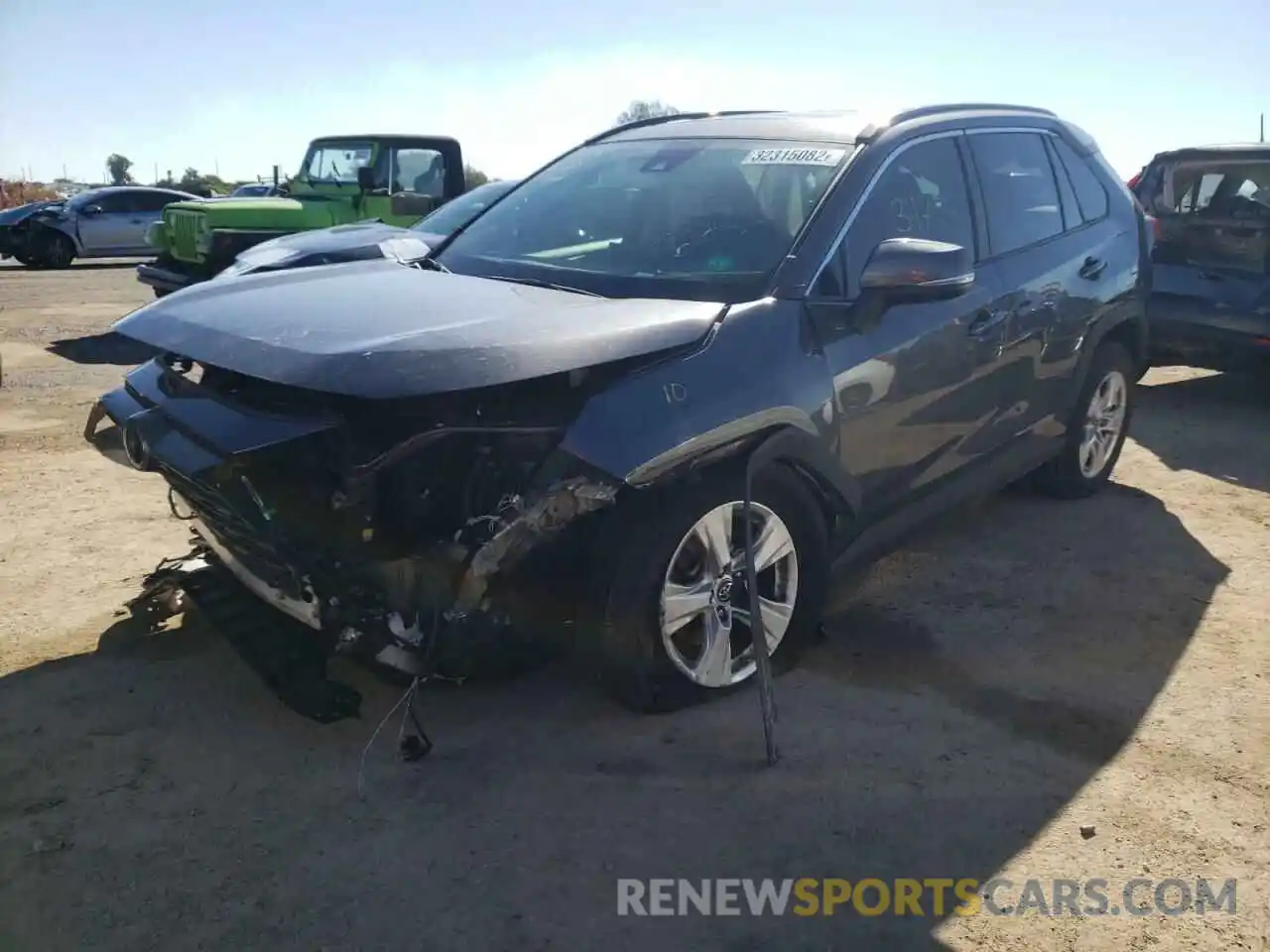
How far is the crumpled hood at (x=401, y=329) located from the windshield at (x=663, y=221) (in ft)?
0.69

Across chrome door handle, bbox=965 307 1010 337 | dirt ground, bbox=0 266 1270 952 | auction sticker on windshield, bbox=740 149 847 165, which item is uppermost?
auction sticker on windshield, bbox=740 149 847 165

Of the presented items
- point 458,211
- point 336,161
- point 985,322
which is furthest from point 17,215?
point 985,322

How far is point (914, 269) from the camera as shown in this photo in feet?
11.0

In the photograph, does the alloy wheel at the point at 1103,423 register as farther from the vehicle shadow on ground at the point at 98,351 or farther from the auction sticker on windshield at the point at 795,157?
the vehicle shadow on ground at the point at 98,351

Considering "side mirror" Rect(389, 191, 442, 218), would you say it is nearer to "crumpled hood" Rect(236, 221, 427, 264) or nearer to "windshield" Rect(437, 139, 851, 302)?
"crumpled hood" Rect(236, 221, 427, 264)

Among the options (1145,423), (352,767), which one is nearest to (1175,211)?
(1145,423)

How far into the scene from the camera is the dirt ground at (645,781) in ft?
8.07

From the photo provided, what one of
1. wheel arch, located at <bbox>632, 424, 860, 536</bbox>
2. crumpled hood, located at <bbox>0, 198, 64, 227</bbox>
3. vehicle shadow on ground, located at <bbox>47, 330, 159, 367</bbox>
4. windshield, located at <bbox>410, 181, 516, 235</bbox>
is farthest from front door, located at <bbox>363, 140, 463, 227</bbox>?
crumpled hood, located at <bbox>0, 198, 64, 227</bbox>

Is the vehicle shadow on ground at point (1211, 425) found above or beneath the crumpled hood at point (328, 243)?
beneath

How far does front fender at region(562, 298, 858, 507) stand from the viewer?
283 cm

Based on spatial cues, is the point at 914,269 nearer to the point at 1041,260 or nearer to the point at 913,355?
the point at 913,355

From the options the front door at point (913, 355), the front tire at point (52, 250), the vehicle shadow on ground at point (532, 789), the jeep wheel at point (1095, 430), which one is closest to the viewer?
the vehicle shadow on ground at point (532, 789)

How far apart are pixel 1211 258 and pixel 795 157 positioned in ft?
17.2

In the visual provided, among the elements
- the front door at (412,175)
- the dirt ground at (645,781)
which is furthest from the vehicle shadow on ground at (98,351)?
the dirt ground at (645,781)
